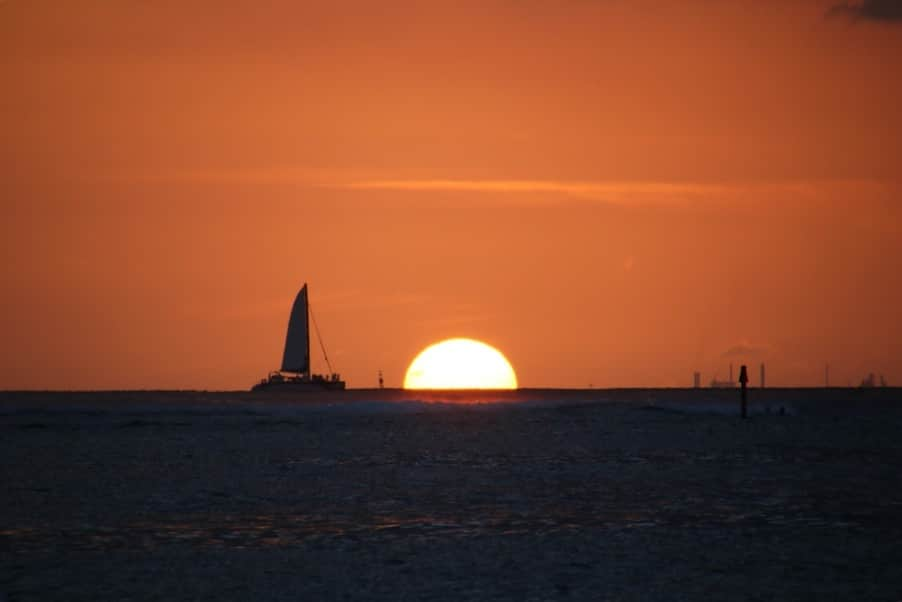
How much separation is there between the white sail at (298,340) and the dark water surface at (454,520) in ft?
318

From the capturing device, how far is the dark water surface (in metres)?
16.8

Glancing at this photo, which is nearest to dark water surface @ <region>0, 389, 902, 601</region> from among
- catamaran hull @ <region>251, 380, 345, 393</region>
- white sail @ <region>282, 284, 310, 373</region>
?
white sail @ <region>282, 284, 310, 373</region>

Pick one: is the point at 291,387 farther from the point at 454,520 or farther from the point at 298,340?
the point at 454,520

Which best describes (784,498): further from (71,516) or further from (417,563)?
(71,516)

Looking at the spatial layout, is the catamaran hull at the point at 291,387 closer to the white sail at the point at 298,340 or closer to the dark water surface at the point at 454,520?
the white sail at the point at 298,340

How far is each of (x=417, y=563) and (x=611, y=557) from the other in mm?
3050

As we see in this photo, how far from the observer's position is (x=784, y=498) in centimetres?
2620

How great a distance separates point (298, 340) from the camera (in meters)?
148

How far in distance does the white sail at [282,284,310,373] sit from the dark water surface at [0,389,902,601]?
97.0 meters

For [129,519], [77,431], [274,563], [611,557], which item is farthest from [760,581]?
[77,431]

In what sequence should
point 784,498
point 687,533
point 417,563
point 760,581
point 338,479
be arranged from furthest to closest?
1. point 338,479
2. point 784,498
3. point 687,533
4. point 417,563
5. point 760,581

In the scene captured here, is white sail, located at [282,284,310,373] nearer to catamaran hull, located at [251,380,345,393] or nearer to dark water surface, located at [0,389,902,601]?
catamaran hull, located at [251,380,345,393]

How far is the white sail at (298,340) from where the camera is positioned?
144625 millimetres

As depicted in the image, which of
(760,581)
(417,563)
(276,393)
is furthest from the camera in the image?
(276,393)
